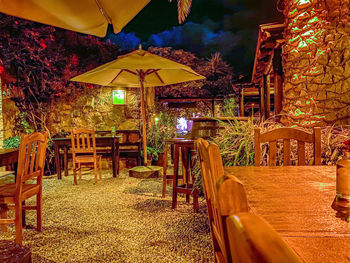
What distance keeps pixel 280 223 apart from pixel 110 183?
14.1 feet

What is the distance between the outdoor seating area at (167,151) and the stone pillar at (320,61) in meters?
0.01

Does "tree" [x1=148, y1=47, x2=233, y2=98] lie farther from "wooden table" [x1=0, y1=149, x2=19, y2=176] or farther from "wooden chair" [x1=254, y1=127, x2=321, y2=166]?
"wooden chair" [x1=254, y1=127, x2=321, y2=166]

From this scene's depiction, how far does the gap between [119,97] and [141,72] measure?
2.37 metres

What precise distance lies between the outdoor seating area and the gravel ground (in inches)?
0.7

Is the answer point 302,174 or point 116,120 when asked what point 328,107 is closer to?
point 302,174

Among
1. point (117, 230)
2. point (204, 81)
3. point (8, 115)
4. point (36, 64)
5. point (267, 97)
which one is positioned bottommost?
point (117, 230)

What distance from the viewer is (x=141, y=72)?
17.3 ft

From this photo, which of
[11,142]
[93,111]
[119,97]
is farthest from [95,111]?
[11,142]

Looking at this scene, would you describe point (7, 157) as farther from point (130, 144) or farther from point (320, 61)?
point (130, 144)

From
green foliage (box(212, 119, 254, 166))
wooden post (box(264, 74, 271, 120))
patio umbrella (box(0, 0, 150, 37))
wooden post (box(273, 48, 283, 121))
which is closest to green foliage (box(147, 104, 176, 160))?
wooden post (box(264, 74, 271, 120))

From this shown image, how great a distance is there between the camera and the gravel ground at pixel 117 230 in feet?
6.79

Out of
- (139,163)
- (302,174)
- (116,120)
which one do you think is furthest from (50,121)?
(302,174)

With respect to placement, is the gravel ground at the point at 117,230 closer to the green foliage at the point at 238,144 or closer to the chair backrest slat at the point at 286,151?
the green foliage at the point at 238,144

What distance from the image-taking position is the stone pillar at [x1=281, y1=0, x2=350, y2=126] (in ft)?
11.3
